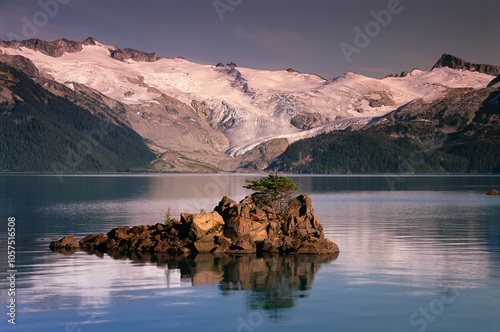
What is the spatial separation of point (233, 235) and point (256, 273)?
12395mm

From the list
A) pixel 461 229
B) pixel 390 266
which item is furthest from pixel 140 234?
pixel 461 229

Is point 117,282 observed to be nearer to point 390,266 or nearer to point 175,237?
point 175,237

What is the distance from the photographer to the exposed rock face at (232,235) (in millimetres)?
57125

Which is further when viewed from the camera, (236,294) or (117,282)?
(117,282)

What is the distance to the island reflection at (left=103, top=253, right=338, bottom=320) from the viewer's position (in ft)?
123

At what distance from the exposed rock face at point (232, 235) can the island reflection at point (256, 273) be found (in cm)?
202

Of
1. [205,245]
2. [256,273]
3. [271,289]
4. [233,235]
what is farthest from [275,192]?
[271,289]

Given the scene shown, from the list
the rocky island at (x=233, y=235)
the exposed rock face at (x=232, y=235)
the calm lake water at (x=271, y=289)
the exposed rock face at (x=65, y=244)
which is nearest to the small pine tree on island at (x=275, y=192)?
the rocky island at (x=233, y=235)

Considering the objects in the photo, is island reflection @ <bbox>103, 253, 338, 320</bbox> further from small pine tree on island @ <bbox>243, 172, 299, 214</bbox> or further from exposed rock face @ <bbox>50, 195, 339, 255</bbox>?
small pine tree on island @ <bbox>243, 172, 299, 214</bbox>

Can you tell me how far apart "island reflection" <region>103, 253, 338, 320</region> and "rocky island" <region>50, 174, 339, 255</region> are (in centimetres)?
200

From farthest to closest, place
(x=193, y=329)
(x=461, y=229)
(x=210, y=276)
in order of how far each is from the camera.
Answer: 1. (x=461, y=229)
2. (x=210, y=276)
3. (x=193, y=329)

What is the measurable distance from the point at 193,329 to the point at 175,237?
2882cm

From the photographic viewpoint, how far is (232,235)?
58.4 meters

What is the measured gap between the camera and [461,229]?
3059 inches
